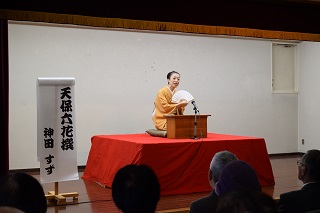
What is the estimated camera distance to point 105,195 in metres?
6.58

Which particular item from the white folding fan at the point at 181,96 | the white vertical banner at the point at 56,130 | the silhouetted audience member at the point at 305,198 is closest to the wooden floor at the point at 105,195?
the white vertical banner at the point at 56,130

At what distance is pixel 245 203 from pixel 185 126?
5775mm

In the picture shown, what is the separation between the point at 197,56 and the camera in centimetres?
1039

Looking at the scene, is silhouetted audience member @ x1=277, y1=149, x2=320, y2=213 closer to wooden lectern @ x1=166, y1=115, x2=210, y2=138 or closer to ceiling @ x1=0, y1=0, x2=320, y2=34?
ceiling @ x1=0, y1=0, x2=320, y2=34

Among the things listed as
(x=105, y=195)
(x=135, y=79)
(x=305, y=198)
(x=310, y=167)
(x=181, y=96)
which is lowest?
(x=105, y=195)

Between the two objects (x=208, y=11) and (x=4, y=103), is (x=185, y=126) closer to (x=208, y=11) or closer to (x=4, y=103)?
(x=208, y=11)

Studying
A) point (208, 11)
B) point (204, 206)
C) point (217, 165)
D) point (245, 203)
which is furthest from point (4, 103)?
point (245, 203)

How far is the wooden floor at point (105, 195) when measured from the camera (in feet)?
18.9

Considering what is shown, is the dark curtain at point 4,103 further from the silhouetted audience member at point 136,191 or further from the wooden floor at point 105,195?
the silhouetted audience member at point 136,191

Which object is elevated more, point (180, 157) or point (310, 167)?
point (310, 167)

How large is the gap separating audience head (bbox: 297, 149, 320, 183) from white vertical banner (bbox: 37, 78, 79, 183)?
3.30 meters

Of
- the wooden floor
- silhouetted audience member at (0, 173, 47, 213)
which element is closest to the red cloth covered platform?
the wooden floor

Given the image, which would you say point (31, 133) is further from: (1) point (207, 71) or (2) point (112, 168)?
(1) point (207, 71)

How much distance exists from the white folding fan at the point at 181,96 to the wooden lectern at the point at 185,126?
15.4 inches
